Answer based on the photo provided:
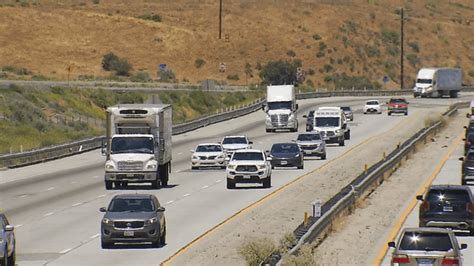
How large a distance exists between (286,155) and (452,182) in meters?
9.43

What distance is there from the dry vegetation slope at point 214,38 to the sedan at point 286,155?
87.6 metres

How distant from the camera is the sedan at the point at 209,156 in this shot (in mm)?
58969

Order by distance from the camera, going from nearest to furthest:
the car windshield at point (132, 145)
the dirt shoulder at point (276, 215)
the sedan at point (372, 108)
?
1. the dirt shoulder at point (276, 215)
2. the car windshield at point (132, 145)
3. the sedan at point (372, 108)

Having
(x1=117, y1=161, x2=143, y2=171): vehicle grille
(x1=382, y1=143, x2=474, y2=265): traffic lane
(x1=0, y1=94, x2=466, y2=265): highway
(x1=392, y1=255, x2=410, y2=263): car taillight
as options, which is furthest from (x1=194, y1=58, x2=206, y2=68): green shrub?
(x1=392, y1=255, x2=410, y2=263): car taillight

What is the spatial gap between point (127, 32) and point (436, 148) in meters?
102

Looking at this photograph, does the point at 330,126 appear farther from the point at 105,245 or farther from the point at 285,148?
the point at 105,245

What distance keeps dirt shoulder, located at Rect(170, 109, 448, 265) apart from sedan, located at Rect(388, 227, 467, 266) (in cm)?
485

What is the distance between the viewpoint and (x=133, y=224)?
30562 mm

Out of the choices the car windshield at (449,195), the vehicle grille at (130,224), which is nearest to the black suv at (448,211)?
the car windshield at (449,195)

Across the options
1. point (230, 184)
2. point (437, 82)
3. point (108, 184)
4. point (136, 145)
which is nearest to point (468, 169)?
point (230, 184)

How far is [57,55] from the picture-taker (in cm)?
15738

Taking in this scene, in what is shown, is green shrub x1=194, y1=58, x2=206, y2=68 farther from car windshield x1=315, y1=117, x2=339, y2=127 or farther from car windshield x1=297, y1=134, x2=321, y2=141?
car windshield x1=297, y1=134, x2=321, y2=141

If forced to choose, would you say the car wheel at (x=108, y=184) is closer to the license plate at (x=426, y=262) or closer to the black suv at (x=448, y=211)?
the black suv at (x=448, y=211)

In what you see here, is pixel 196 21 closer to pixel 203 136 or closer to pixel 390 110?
pixel 390 110
